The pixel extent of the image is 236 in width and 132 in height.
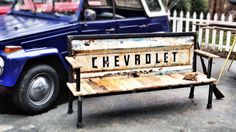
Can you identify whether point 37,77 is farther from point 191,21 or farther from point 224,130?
point 191,21

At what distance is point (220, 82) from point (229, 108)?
155 cm

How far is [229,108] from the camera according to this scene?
554cm

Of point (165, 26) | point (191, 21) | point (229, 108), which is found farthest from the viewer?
point (191, 21)

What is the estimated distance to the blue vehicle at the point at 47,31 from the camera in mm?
4879

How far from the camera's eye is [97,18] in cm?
602

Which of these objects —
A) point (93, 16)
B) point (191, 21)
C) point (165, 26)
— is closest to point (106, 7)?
point (93, 16)

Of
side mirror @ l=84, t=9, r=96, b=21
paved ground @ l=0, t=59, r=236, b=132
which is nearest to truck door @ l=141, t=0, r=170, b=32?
side mirror @ l=84, t=9, r=96, b=21

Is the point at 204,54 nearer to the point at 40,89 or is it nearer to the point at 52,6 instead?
the point at 40,89

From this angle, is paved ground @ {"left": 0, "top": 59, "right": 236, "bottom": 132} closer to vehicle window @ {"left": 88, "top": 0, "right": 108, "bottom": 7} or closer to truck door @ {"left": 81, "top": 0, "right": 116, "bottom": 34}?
truck door @ {"left": 81, "top": 0, "right": 116, "bottom": 34}

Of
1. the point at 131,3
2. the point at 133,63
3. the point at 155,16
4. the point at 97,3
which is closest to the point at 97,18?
the point at 97,3

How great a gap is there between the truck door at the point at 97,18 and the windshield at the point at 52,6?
0.62 ft

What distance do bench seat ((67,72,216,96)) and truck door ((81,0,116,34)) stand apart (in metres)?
1.03

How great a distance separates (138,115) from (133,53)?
0.87 m

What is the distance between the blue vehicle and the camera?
488cm
